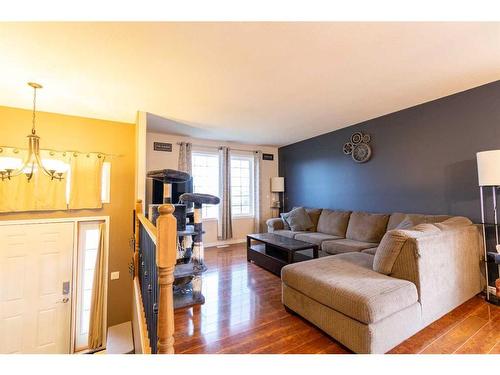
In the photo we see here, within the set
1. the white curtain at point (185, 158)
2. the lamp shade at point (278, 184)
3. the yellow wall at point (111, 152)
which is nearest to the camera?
the yellow wall at point (111, 152)

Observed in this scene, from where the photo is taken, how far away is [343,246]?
3201 mm

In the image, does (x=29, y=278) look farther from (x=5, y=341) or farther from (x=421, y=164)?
(x=421, y=164)

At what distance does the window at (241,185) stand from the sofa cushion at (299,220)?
1461mm

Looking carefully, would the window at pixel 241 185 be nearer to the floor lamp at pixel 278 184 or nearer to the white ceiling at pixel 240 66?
the floor lamp at pixel 278 184

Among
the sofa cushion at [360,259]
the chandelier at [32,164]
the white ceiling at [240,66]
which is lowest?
the sofa cushion at [360,259]

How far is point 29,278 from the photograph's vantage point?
2.89 meters

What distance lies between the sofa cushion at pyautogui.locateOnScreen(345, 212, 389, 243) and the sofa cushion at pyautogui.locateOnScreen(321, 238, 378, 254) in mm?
122

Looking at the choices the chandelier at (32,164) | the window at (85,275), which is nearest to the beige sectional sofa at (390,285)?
the chandelier at (32,164)

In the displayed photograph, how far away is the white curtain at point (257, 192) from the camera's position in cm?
555

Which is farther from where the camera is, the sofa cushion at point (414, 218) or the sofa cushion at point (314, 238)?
the sofa cushion at point (314, 238)

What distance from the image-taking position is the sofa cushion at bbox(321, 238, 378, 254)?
3.11 meters

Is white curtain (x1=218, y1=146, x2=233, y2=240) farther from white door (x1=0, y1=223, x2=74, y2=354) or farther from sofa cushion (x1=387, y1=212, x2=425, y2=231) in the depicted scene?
sofa cushion (x1=387, y1=212, x2=425, y2=231)

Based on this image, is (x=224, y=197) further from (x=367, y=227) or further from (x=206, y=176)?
(x=367, y=227)

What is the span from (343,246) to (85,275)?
390cm
